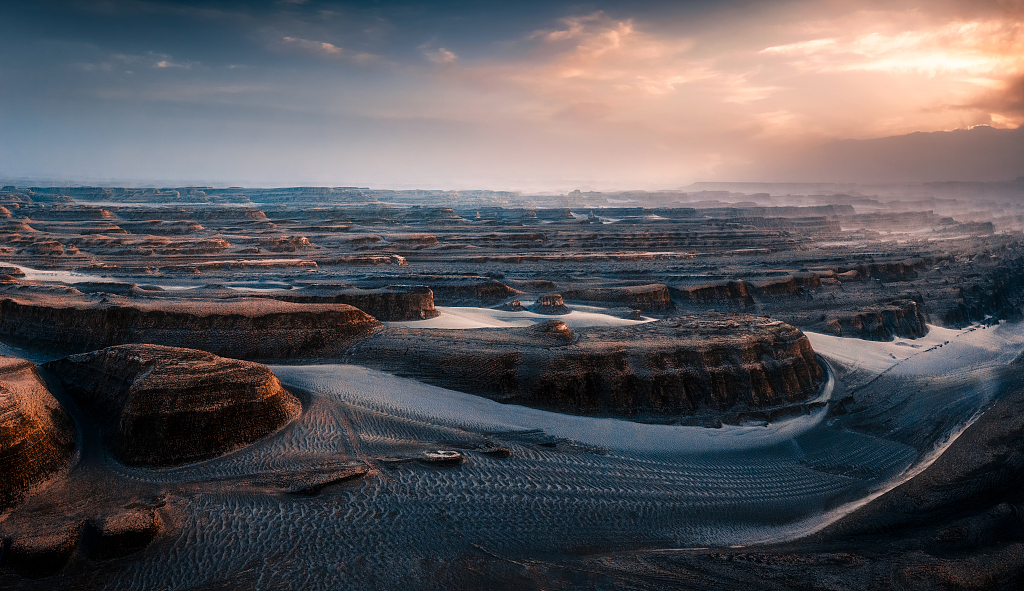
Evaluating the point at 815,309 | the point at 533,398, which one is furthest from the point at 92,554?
the point at 815,309

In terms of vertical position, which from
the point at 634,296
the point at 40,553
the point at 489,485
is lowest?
the point at 489,485

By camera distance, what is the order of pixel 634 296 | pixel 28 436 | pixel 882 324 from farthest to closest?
1. pixel 634 296
2. pixel 882 324
3. pixel 28 436

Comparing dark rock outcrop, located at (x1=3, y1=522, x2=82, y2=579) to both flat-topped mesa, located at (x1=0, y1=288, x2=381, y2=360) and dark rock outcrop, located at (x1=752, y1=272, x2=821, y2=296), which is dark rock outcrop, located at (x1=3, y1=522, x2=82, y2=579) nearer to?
flat-topped mesa, located at (x1=0, y1=288, x2=381, y2=360)

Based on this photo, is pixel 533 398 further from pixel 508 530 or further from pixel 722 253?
pixel 722 253

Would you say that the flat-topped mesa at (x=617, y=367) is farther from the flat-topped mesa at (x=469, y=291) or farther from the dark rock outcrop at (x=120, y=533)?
the flat-topped mesa at (x=469, y=291)

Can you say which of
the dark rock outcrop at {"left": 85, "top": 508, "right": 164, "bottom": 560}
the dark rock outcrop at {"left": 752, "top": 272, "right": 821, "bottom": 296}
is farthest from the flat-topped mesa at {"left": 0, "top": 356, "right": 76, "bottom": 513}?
the dark rock outcrop at {"left": 752, "top": 272, "right": 821, "bottom": 296}

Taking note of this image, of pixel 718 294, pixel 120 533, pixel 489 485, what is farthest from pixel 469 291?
pixel 120 533

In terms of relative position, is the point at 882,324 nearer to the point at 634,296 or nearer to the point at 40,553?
the point at 634,296
